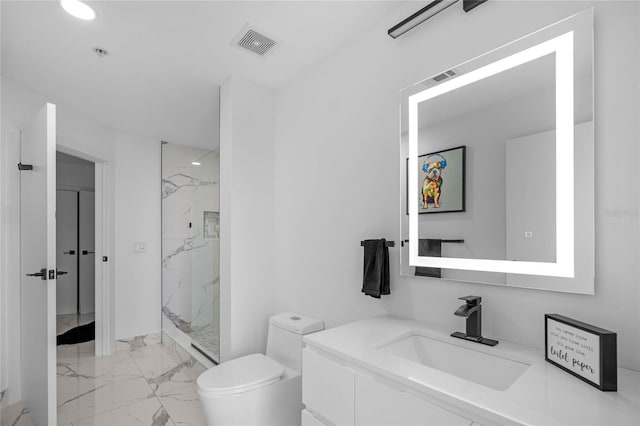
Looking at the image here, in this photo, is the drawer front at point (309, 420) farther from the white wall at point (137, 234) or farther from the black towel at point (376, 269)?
the white wall at point (137, 234)

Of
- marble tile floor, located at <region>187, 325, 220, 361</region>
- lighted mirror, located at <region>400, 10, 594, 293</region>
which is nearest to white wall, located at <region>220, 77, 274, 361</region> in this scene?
marble tile floor, located at <region>187, 325, 220, 361</region>

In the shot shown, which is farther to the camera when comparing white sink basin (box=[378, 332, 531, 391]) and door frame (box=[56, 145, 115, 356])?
door frame (box=[56, 145, 115, 356])

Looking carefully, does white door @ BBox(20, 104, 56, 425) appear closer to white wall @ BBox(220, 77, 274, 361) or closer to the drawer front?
white wall @ BBox(220, 77, 274, 361)

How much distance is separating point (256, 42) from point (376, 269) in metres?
1.53

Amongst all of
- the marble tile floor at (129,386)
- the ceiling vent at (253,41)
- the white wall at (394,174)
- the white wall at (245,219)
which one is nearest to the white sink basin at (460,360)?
the white wall at (394,174)

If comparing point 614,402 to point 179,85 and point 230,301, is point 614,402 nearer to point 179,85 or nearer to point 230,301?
point 230,301

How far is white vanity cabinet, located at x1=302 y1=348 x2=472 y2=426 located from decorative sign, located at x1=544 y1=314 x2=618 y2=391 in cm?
37

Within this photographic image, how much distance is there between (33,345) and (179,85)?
208 centimetres

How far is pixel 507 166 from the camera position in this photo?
1291mm

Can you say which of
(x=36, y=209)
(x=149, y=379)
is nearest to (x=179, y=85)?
(x=36, y=209)

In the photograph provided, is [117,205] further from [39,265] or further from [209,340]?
[209,340]

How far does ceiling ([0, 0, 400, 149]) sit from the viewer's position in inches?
67.7

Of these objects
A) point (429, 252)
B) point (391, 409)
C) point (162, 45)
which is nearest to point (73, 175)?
point (162, 45)

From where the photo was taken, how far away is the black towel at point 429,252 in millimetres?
1521
